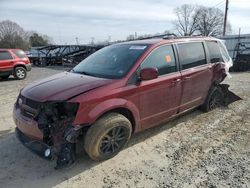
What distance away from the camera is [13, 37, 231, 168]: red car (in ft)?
11.1

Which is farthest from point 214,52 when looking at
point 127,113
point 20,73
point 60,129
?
point 20,73

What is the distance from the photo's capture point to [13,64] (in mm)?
13180

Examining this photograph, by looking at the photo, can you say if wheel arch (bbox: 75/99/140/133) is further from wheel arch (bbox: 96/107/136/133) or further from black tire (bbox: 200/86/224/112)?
black tire (bbox: 200/86/224/112)

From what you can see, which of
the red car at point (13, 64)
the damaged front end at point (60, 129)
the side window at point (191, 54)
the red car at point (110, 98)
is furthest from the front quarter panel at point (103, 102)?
the red car at point (13, 64)

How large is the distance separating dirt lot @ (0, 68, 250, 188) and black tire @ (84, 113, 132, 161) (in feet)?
0.52

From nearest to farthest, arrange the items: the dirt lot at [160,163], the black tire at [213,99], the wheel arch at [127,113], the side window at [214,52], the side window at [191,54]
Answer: the dirt lot at [160,163] → the wheel arch at [127,113] → the side window at [191,54] → the side window at [214,52] → the black tire at [213,99]

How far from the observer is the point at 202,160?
378 cm

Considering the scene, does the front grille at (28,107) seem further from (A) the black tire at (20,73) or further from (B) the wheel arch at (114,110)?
(A) the black tire at (20,73)

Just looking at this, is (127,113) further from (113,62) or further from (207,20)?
(207,20)

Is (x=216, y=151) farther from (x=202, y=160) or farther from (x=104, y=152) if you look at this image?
(x=104, y=152)

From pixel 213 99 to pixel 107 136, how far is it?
10.7ft

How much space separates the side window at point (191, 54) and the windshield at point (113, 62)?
2.89 feet

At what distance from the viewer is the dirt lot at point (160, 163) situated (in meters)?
3.33

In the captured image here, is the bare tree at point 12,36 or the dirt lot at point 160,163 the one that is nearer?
the dirt lot at point 160,163
